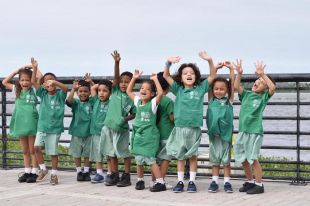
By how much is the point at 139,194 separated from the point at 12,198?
148 centimetres

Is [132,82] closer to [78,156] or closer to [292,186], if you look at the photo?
[78,156]

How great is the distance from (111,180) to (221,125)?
Answer: 5.55 feet

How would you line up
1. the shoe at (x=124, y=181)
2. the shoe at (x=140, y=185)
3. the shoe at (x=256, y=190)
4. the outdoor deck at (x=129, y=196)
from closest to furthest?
the outdoor deck at (x=129, y=196) < the shoe at (x=256, y=190) < the shoe at (x=140, y=185) < the shoe at (x=124, y=181)

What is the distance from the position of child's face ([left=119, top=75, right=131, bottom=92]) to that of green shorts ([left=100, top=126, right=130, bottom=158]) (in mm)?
577

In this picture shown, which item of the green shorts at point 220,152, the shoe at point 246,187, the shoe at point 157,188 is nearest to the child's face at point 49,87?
the shoe at point 157,188

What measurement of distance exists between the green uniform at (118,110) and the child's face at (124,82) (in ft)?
0.16

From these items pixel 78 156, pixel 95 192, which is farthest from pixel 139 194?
pixel 78 156

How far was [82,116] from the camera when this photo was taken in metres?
8.47

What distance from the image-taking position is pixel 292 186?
25.8ft

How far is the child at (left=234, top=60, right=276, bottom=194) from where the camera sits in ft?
23.9

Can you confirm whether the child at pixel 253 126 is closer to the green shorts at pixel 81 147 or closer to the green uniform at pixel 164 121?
the green uniform at pixel 164 121

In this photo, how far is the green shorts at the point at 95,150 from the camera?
27.4 ft

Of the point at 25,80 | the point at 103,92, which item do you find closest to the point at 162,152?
the point at 103,92

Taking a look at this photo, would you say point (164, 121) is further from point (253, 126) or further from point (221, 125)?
point (253, 126)
